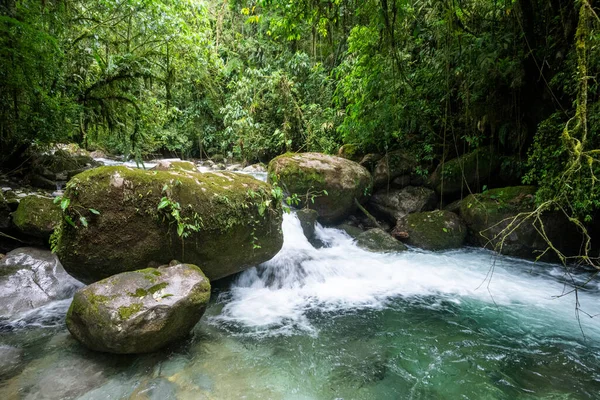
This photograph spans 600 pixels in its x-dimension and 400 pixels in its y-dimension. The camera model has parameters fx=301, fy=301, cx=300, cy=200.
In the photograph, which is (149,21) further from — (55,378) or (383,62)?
(55,378)

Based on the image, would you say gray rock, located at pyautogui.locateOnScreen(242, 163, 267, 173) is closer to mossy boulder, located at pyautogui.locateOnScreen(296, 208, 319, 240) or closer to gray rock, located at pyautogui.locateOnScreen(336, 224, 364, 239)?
gray rock, located at pyautogui.locateOnScreen(336, 224, 364, 239)

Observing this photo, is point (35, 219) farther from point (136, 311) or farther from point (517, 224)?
point (517, 224)

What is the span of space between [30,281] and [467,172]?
28.9ft

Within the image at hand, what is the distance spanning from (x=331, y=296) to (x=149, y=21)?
25.5 feet

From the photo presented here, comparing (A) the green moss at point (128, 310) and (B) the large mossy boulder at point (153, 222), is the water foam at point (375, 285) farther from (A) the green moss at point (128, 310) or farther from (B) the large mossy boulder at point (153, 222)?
(A) the green moss at point (128, 310)

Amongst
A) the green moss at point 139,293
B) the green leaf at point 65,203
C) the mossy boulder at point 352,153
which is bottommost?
the green moss at point 139,293

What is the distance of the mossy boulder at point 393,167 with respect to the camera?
27.8ft

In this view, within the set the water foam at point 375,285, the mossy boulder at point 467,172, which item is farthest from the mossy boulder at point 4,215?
the mossy boulder at point 467,172

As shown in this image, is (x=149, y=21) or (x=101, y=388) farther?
(x=149, y=21)

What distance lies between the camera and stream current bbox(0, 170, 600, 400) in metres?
2.66

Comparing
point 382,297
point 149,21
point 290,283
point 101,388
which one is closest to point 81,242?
point 101,388

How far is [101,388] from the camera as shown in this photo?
2568mm

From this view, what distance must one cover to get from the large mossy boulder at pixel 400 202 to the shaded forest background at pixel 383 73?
0.74 m

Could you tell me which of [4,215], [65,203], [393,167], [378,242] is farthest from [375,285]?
[4,215]
